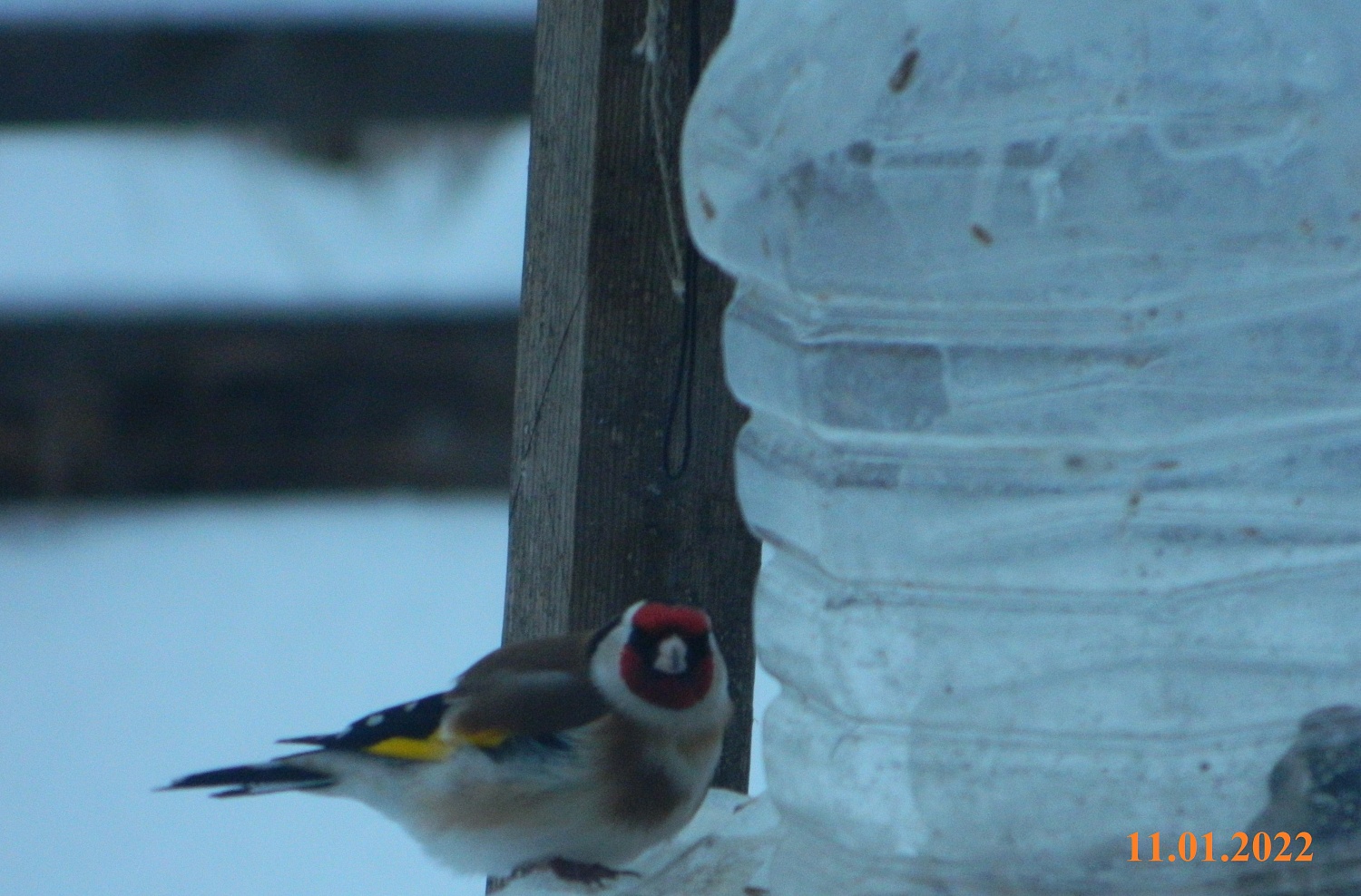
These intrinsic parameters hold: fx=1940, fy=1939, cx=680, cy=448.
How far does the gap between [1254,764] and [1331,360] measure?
36cm

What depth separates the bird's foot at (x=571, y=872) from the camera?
63.0 inches

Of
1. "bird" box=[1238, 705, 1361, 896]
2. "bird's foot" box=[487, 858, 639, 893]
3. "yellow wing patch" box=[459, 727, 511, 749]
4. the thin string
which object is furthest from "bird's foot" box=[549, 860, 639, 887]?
"bird" box=[1238, 705, 1361, 896]

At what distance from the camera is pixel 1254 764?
1.46 m

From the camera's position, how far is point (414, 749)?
1.79 m

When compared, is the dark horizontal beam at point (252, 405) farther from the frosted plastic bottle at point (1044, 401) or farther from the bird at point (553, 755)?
the frosted plastic bottle at point (1044, 401)

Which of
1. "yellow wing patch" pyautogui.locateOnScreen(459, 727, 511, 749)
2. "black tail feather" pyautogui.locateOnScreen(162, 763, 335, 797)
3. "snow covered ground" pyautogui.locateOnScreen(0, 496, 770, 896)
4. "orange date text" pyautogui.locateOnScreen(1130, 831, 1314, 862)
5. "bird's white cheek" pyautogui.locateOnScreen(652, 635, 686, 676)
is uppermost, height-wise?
"bird's white cheek" pyautogui.locateOnScreen(652, 635, 686, 676)

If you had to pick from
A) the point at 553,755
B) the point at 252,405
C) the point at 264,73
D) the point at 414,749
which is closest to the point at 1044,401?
the point at 553,755

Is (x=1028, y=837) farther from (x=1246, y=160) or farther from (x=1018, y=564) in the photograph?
(x=1246, y=160)

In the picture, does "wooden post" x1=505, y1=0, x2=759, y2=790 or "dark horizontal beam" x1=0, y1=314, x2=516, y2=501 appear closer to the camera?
"wooden post" x1=505, y1=0, x2=759, y2=790

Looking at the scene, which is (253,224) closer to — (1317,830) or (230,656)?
(230,656)

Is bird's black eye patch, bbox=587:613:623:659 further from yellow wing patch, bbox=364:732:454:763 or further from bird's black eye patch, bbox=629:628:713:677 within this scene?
yellow wing patch, bbox=364:732:454:763

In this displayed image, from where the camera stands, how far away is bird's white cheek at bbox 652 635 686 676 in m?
1.65

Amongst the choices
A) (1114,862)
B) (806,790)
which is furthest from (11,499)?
(1114,862)

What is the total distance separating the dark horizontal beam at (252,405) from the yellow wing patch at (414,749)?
2.03 metres
